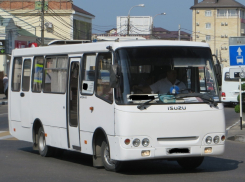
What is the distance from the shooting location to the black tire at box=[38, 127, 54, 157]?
13.1 meters

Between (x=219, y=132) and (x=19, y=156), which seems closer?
(x=219, y=132)

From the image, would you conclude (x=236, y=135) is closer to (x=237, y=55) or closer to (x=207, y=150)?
(x=237, y=55)

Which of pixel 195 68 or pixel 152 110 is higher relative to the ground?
pixel 195 68

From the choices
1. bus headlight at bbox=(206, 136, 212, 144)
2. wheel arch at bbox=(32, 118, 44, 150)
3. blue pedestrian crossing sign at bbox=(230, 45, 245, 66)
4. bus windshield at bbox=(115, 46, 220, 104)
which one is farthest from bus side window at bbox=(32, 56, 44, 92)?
blue pedestrian crossing sign at bbox=(230, 45, 245, 66)

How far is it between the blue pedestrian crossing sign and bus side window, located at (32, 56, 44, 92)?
7833 mm

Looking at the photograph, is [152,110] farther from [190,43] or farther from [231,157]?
[231,157]

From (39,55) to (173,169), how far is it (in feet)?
14.2

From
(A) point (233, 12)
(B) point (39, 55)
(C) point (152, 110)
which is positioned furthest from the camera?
(A) point (233, 12)

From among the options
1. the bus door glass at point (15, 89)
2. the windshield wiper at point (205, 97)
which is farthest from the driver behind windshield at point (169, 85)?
the bus door glass at point (15, 89)

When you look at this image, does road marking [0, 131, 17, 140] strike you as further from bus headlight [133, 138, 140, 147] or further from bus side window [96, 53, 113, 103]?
bus headlight [133, 138, 140, 147]

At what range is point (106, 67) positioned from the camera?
10.5m

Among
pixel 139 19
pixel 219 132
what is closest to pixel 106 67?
pixel 219 132

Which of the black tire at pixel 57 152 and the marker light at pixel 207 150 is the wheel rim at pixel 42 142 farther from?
the marker light at pixel 207 150

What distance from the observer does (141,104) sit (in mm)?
9781
